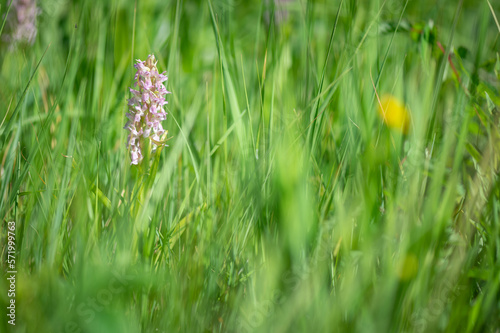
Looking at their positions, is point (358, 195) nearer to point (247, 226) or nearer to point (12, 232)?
point (247, 226)

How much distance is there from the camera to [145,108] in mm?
858

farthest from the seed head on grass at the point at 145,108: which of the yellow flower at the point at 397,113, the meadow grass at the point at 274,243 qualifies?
the yellow flower at the point at 397,113

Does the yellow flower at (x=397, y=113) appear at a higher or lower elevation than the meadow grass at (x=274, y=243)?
higher

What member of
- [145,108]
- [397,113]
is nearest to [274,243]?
[145,108]

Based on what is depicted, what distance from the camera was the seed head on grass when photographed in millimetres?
837

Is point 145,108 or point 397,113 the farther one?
point 397,113

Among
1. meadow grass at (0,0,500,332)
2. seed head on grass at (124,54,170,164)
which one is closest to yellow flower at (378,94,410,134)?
meadow grass at (0,0,500,332)

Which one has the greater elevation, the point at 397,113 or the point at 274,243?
the point at 397,113

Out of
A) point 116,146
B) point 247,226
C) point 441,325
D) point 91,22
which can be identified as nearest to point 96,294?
point 247,226

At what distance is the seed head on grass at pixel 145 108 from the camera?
837 mm

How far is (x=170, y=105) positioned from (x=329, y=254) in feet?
1.72

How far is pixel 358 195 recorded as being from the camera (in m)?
0.80

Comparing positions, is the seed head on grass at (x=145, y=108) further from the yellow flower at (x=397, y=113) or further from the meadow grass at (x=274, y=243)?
the yellow flower at (x=397, y=113)

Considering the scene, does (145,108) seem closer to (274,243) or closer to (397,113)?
(274,243)
